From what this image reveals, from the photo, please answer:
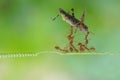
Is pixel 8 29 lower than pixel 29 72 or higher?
higher

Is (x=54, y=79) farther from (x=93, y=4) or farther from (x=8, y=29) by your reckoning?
(x=93, y=4)

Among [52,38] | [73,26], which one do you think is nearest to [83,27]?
[73,26]

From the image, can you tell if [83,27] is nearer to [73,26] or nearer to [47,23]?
[73,26]

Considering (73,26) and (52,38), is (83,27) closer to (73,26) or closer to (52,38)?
(73,26)

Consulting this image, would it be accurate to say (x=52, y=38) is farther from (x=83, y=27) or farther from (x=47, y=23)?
(x=83, y=27)

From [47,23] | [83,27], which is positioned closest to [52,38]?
[47,23]

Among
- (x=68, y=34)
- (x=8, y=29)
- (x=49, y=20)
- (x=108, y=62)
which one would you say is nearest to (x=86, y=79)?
(x=108, y=62)

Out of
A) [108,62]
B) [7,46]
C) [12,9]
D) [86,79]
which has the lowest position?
[86,79]

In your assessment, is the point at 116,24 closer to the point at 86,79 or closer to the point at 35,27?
the point at 86,79
